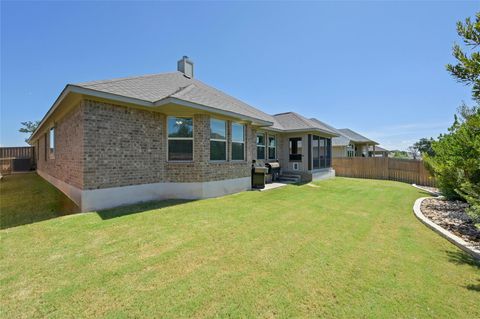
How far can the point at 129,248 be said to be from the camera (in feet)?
12.4

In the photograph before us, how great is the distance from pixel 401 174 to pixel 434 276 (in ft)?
52.9

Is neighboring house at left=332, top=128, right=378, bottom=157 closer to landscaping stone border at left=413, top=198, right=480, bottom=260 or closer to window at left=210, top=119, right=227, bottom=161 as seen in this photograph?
window at left=210, top=119, right=227, bottom=161

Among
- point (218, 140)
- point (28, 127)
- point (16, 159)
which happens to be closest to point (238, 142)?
point (218, 140)

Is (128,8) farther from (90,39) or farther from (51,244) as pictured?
(51,244)

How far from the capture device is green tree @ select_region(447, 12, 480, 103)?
3625 mm

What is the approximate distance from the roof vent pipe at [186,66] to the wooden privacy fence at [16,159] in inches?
794

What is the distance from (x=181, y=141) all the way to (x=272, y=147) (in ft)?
Result: 25.4

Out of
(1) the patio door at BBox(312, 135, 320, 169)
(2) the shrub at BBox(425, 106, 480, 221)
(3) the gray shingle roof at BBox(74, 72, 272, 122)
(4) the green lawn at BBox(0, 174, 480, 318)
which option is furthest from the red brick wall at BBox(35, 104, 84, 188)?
(1) the patio door at BBox(312, 135, 320, 169)

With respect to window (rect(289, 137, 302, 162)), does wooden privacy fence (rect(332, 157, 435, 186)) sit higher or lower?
lower

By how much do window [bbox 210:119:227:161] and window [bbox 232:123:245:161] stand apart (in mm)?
604

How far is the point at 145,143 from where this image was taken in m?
7.52

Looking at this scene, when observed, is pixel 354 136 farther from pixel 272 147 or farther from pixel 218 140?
pixel 218 140

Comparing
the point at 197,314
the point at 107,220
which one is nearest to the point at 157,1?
the point at 107,220

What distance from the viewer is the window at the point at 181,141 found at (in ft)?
26.8
